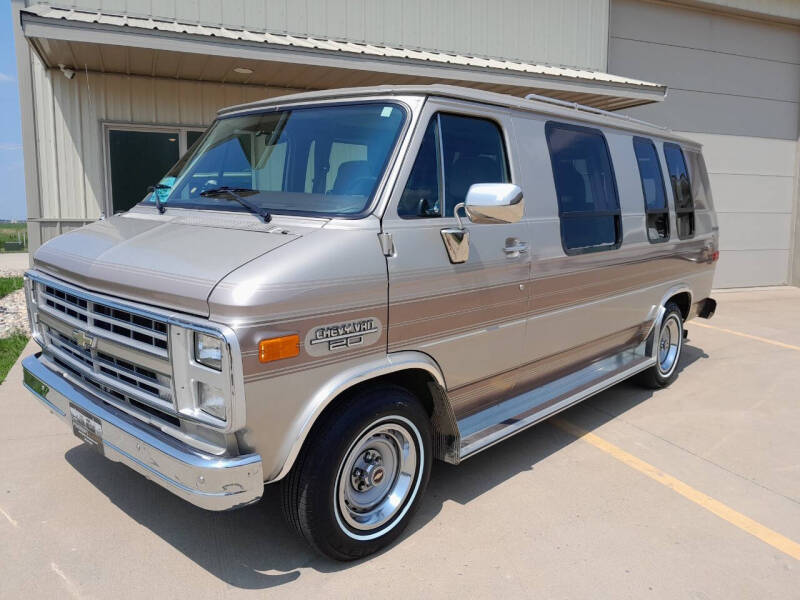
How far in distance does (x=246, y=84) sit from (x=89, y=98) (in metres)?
2.02

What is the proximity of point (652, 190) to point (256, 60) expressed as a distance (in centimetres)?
461

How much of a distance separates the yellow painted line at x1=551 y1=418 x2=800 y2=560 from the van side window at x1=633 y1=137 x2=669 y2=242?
5.96 feet

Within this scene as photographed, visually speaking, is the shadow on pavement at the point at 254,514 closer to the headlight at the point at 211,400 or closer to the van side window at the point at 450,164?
the headlight at the point at 211,400

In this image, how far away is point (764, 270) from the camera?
44.9ft

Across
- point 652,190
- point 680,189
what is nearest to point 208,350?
point 652,190

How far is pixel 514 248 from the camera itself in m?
3.92

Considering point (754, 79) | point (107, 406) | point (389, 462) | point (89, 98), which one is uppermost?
point (754, 79)

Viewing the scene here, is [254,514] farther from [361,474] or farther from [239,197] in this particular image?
[239,197]

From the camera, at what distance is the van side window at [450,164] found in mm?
3389

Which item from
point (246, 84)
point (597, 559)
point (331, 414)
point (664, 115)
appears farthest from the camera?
point (664, 115)

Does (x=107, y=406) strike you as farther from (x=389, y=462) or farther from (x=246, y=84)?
(x=246, y=84)

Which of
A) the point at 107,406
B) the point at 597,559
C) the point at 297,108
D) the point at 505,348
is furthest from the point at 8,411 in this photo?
the point at 597,559

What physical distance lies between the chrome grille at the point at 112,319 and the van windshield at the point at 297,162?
0.86 metres

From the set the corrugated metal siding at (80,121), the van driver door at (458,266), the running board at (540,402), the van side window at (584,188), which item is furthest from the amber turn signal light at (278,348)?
the corrugated metal siding at (80,121)
